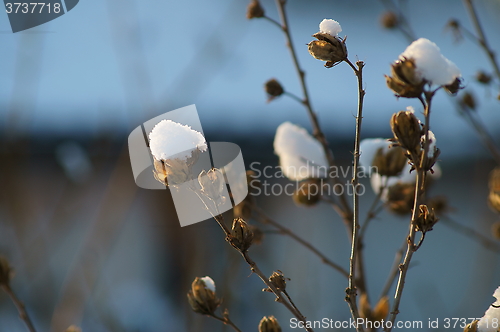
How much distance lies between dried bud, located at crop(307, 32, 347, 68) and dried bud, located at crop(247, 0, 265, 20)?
467mm

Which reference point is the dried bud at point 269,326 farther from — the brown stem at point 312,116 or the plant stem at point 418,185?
the brown stem at point 312,116

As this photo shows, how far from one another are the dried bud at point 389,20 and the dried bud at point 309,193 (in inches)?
24.8

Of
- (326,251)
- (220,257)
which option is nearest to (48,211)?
(220,257)

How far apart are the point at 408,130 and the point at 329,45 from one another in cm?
14

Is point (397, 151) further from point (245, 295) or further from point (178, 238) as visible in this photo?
point (178, 238)

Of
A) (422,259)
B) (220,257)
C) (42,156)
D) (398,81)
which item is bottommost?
(422,259)

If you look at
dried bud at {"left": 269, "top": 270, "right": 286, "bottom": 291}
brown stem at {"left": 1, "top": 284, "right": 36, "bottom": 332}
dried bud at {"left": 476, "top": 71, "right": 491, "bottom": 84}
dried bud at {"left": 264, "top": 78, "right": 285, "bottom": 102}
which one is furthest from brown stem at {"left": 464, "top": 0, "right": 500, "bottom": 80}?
brown stem at {"left": 1, "top": 284, "right": 36, "bottom": 332}

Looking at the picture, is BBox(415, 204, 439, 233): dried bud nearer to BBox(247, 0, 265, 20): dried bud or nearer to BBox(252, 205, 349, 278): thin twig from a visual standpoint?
BBox(252, 205, 349, 278): thin twig


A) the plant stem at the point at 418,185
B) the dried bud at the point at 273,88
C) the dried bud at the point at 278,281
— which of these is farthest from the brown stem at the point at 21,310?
the dried bud at the point at 273,88

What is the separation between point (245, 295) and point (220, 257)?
61cm

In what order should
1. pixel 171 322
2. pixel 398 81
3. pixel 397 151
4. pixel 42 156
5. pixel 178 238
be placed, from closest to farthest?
pixel 398 81 < pixel 397 151 < pixel 171 322 < pixel 178 238 < pixel 42 156

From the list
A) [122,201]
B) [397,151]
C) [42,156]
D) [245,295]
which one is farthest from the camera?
[42,156]

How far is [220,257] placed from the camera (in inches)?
120

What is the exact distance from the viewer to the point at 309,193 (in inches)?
34.4
